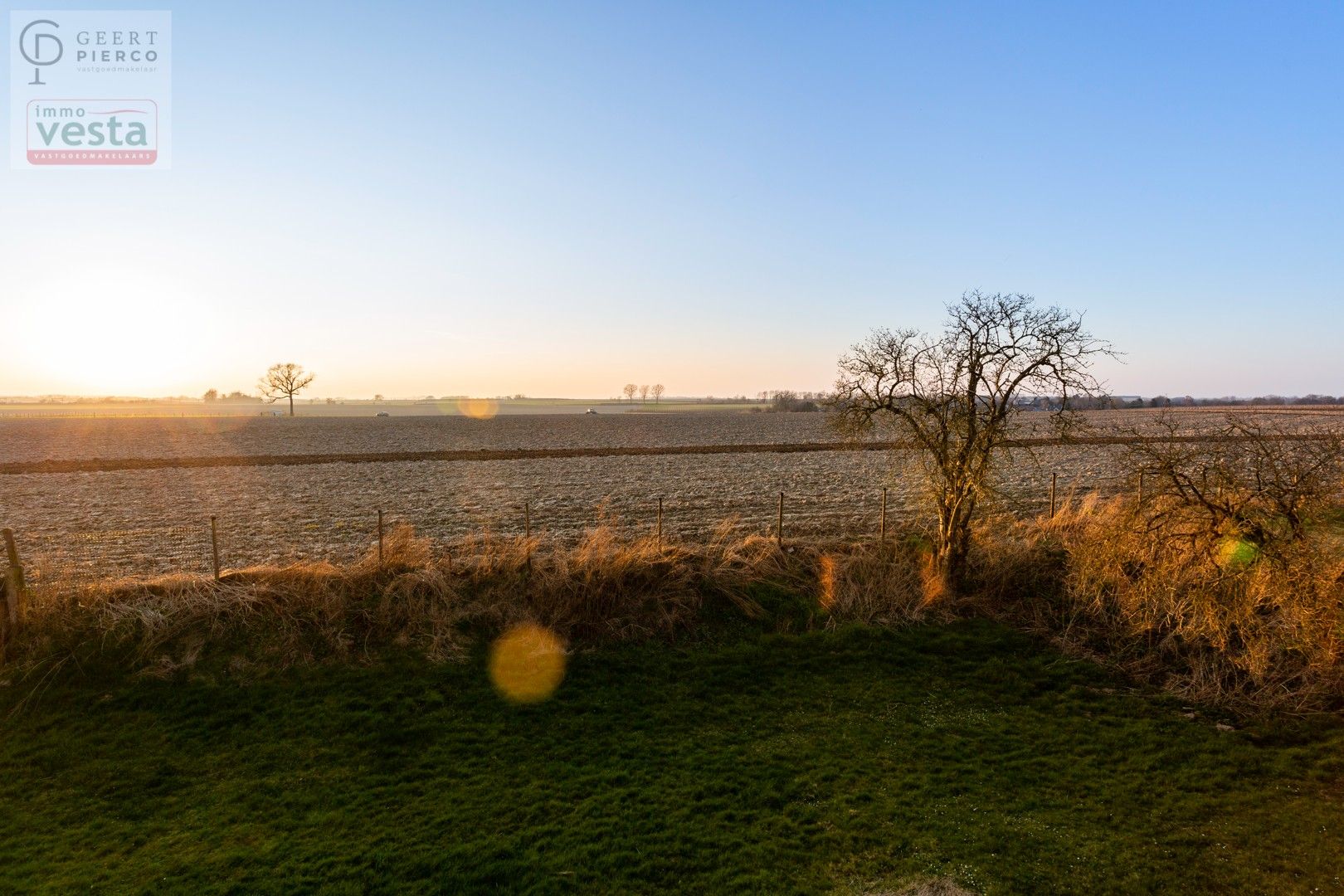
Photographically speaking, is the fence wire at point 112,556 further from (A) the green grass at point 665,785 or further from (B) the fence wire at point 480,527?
(A) the green grass at point 665,785

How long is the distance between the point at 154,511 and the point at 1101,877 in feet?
99.5

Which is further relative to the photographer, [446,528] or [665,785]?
[446,528]

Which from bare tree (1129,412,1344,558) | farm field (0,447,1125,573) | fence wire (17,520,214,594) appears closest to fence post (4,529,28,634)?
fence wire (17,520,214,594)

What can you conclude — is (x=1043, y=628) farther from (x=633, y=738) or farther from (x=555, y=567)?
(x=555, y=567)

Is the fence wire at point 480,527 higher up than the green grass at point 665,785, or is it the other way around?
the fence wire at point 480,527

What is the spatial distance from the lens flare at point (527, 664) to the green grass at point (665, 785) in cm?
30

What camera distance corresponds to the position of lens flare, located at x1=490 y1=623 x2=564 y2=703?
11.9m

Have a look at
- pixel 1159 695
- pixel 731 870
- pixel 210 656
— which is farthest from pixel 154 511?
pixel 1159 695

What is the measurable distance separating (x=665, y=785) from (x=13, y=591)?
40.6 feet

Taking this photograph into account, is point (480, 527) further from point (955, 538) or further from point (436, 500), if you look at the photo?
point (955, 538)

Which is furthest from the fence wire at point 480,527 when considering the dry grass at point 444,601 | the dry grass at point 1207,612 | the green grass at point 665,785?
the green grass at point 665,785

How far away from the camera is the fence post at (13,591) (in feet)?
39.5

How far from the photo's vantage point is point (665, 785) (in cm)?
911

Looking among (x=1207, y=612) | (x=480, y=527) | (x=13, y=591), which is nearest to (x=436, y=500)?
(x=480, y=527)
